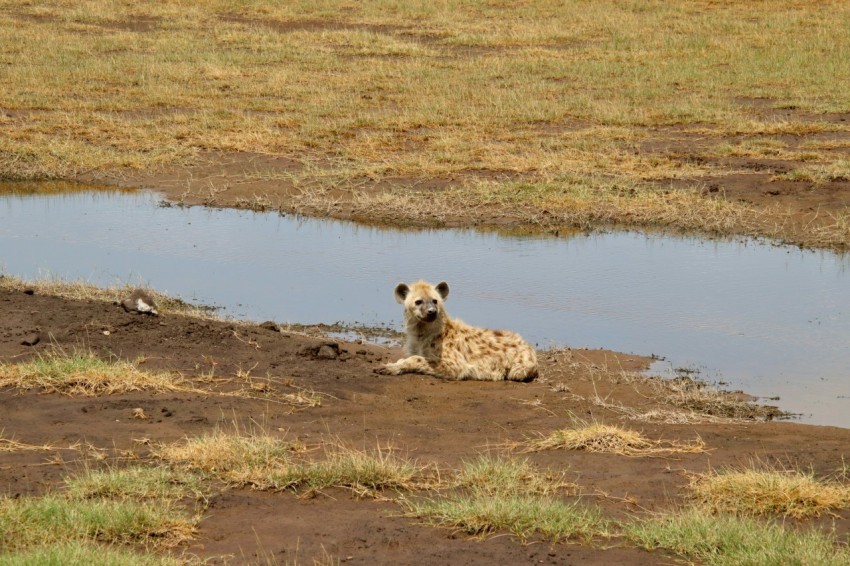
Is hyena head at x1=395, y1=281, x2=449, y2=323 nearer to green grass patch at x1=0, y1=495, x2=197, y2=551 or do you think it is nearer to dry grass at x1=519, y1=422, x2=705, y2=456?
dry grass at x1=519, y1=422, x2=705, y2=456

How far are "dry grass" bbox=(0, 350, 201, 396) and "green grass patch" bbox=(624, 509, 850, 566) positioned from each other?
3.54 meters

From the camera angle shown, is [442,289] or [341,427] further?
[442,289]

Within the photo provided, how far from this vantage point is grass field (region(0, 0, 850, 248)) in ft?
53.1

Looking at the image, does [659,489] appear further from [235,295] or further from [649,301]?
[235,295]

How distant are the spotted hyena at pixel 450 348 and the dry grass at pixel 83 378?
1847mm

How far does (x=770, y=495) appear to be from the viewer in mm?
5996

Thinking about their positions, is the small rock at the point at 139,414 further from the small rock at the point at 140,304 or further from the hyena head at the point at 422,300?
the hyena head at the point at 422,300

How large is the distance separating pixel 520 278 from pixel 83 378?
5820 mm

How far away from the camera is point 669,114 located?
67.4 ft

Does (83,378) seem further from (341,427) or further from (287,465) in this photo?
(287,465)

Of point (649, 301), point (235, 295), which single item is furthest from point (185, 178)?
point (649, 301)

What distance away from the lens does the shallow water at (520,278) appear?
10.5 metres

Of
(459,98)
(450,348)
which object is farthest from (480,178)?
(450,348)

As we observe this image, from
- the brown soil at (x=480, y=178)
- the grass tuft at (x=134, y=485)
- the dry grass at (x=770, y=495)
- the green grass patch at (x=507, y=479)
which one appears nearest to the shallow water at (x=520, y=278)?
the brown soil at (x=480, y=178)
